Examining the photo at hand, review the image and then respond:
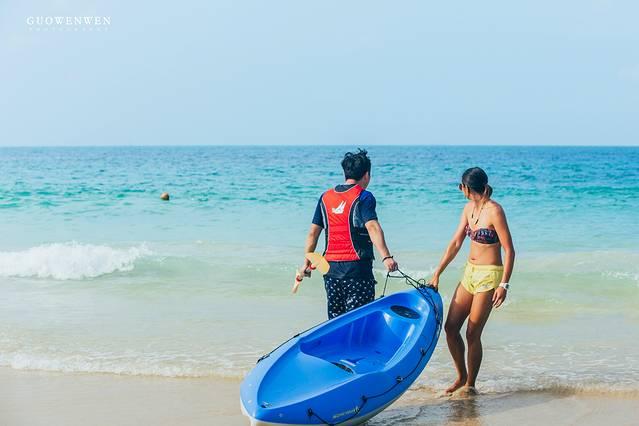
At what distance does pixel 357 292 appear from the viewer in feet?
15.5

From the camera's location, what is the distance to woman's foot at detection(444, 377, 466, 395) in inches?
198

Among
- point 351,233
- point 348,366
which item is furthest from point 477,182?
point 348,366

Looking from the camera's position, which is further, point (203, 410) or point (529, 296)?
point (529, 296)

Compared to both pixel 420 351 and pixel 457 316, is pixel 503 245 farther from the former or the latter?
pixel 420 351

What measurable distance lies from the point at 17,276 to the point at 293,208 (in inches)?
362

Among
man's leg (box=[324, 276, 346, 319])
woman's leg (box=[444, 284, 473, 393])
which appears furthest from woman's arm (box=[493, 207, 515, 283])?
man's leg (box=[324, 276, 346, 319])

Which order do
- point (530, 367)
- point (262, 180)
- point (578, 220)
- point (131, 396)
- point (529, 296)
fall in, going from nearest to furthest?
point (131, 396), point (530, 367), point (529, 296), point (578, 220), point (262, 180)

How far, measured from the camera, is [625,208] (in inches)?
731

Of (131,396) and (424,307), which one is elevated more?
(424,307)

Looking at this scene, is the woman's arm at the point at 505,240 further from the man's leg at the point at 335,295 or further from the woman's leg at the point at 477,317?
the man's leg at the point at 335,295

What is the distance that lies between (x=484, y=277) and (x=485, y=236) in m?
0.26

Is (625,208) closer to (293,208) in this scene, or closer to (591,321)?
(293,208)

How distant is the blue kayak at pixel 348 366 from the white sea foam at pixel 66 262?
590cm

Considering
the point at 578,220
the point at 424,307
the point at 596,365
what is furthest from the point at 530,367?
the point at 578,220
